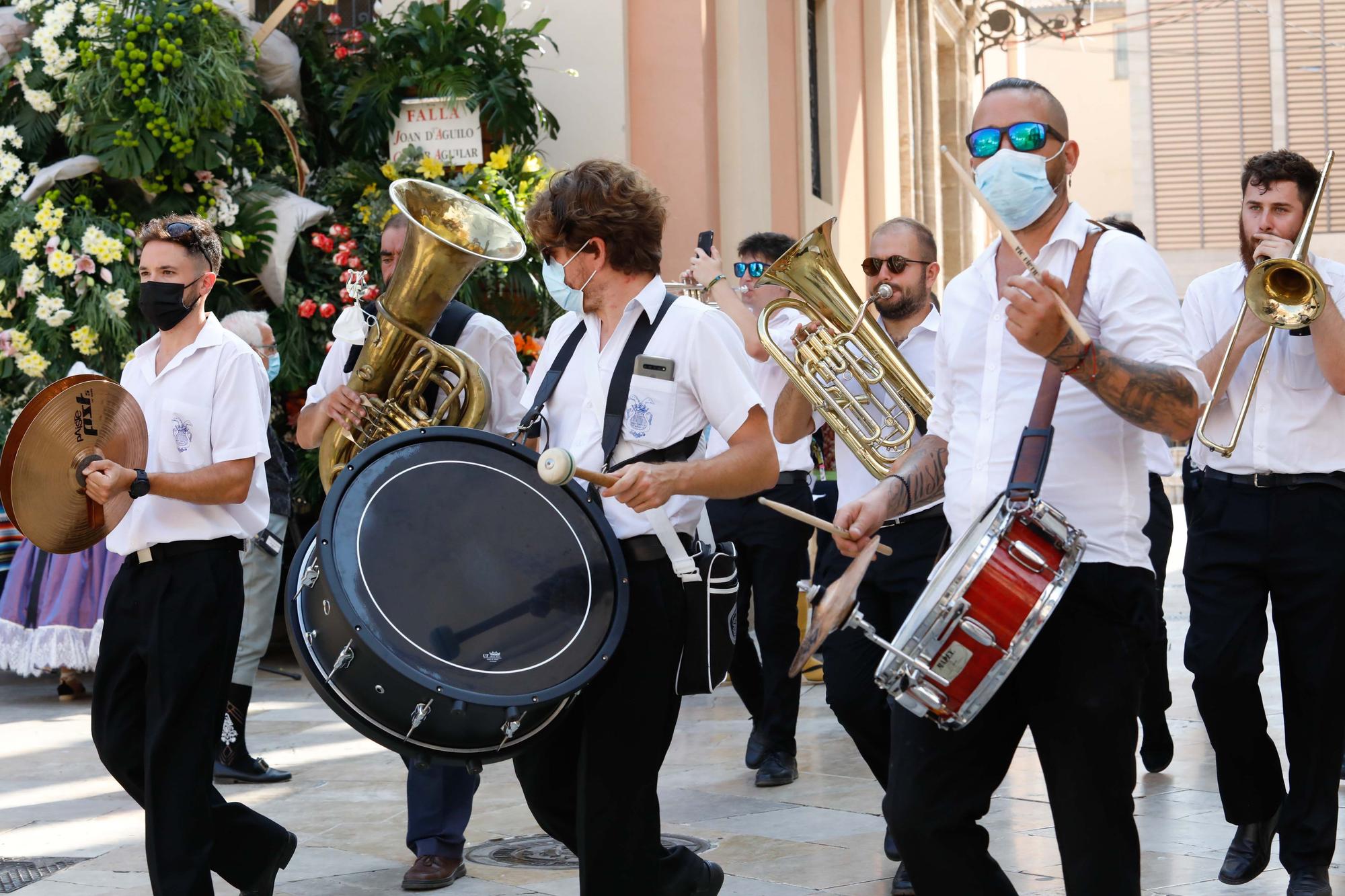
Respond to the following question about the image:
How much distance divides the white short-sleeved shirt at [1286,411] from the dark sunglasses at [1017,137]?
1702 mm

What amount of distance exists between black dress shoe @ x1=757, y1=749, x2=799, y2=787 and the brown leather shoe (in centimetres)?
171

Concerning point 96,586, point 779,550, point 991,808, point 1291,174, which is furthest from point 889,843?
point 96,586

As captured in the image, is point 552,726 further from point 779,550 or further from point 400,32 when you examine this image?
point 400,32

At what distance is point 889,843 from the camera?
5121mm

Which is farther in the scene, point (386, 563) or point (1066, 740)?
point (386, 563)

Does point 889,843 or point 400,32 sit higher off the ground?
point 400,32

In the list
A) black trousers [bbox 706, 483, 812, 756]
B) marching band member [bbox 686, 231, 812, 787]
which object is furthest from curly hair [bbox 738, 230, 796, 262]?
black trousers [bbox 706, 483, 812, 756]

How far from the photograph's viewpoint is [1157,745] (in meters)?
6.36

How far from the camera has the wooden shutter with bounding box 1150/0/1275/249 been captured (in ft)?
103

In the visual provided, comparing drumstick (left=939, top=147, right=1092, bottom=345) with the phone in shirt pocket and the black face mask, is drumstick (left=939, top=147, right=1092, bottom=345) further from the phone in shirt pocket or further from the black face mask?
the black face mask

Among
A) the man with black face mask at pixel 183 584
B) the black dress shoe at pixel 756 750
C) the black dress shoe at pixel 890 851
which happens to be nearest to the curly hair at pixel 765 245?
the black dress shoe at pixel 756 750

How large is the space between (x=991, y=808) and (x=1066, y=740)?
288 centimetres

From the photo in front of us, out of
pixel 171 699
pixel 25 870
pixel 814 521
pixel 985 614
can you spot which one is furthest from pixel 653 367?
pixel 25 870

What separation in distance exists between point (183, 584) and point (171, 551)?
0.10m
